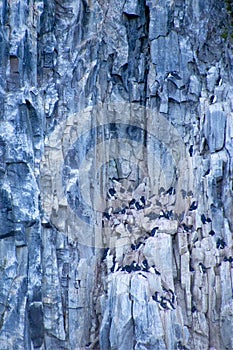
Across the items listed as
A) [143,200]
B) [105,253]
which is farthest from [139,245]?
[143,200]

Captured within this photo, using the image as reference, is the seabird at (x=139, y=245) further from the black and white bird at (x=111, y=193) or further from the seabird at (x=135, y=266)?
the black and white bird at (x=111, y=193)

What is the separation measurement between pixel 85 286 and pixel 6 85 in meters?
7.69

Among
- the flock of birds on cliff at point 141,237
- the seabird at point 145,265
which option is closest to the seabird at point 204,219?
the flock of birds on cliff at point 141,237

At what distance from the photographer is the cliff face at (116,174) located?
28.8 meters

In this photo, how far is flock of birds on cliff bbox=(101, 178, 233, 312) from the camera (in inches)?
1152

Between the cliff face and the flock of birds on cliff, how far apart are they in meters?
0.05

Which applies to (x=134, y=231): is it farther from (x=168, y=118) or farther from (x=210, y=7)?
(x=210, y=7)

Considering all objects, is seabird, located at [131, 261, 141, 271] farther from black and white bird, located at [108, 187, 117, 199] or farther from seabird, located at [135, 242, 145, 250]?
black and white bird, located at [108, 187, 117, 199]

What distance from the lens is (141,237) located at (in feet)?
101

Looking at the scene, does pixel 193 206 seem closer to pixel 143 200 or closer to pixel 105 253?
pixel 143 200

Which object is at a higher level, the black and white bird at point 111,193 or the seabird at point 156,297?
the black and white bird at point 111,193

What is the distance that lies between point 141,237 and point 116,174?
3.14m

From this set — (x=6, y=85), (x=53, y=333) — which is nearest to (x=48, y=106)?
(x=6, y=85)

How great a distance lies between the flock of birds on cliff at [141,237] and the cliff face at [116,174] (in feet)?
0.18
